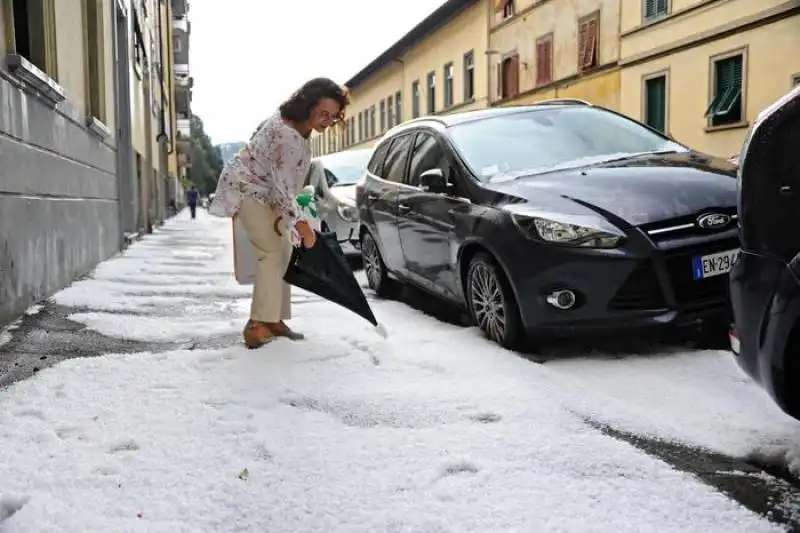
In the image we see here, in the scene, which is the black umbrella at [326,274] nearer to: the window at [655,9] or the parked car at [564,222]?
the parked car at [564,222]

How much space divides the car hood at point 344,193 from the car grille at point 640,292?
590 centimetres

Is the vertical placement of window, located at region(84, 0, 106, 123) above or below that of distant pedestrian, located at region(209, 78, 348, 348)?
above

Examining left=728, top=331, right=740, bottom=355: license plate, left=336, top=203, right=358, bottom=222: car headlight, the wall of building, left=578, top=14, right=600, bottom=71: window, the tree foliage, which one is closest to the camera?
left=728, top=331, right=740, bottom=355: license plate

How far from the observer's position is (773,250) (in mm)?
2496

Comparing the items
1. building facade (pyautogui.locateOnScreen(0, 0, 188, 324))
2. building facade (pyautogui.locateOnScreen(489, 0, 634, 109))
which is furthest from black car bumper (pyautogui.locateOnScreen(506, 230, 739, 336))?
building facade (pyautogui.locateOnScreen(489, 0, 634, 109))

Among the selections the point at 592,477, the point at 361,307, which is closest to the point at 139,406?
the point at 361,307

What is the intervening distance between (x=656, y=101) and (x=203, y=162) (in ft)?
316

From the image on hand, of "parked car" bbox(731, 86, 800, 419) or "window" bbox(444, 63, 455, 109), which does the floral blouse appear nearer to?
"parked car" bbox(731, 86, 800, 419)

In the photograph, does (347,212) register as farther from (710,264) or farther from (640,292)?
(710,264)

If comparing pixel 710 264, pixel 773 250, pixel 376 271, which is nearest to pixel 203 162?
pixel 376 271

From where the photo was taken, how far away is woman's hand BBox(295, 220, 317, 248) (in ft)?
14.3

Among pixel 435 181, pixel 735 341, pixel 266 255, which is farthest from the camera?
pixel 435 181

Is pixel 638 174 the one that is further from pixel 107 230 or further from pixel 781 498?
pixel 107 230

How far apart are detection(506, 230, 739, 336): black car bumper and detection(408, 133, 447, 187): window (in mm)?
1640
